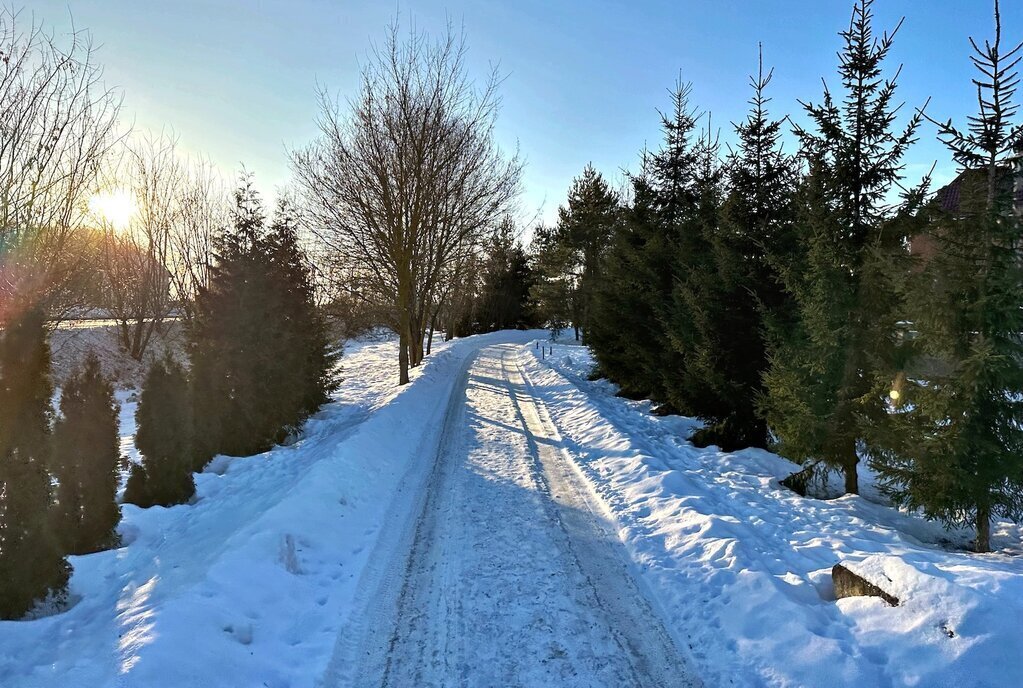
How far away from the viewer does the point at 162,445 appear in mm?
7559

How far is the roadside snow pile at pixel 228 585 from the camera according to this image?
3.67m

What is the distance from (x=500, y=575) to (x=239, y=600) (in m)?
2.28

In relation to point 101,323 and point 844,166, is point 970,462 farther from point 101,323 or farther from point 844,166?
point 101,323

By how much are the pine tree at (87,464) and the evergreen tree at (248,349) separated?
120 inches

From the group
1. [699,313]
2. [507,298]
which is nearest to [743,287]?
[699,313]

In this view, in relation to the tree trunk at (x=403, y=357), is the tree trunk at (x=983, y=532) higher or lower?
lower

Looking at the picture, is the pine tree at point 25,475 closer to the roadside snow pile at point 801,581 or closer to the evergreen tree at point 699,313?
the roadside snow pile at point 801,581

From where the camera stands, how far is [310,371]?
13.3 m

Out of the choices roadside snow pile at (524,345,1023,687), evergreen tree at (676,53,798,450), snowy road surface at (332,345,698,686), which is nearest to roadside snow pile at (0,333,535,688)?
snowy road surface at (332,345,698,686)

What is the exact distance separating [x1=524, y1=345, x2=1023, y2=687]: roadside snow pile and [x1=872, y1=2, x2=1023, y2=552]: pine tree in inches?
27.6

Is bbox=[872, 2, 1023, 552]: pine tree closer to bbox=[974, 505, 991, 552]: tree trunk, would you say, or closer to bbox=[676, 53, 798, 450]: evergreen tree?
bbox=[974, 505, 991, 552]: tree trunk

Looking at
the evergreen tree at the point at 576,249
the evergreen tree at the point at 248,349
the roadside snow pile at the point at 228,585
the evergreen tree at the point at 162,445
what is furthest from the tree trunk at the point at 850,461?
the evergreen tree at the point at 576,249

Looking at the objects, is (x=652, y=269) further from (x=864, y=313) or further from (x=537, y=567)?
(x=537, y=567)

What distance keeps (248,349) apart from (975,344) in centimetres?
1127
